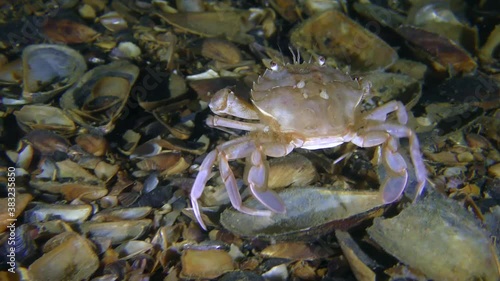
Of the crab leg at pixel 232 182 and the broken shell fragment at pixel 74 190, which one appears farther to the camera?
the broken shell fragment at pixel 74 190

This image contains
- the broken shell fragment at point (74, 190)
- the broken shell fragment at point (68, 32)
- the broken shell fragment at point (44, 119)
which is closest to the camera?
the broken shell fragment at point (74, 190)

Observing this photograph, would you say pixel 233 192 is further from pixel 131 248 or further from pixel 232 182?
pixel 131 248

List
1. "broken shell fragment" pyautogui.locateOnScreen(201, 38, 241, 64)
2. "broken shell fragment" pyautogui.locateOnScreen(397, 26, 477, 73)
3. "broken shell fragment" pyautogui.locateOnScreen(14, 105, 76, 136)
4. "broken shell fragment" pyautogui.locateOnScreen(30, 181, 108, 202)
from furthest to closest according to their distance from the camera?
"broken shell fragment" pyautogui.locateOnScreen(201, 38, 241, 64), "broken shell fragment" pyautogui.locateOnScreen(397, 26, 477, 73), "broken shell fragment" pyautogui.locateOnScreen(14, 105, 76, 136), "broken shell fragment" pyautogui.locateOnScreen(30, 181, 108, 202)

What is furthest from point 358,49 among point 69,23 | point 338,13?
point 69,23

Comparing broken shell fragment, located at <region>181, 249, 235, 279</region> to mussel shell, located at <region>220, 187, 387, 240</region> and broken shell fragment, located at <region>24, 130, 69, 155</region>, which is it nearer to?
mussel shell, located at <region>220, 187, 387, 240</region>

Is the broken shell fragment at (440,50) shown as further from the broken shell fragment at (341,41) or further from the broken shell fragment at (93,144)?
the broken shell fragment at (93,144)

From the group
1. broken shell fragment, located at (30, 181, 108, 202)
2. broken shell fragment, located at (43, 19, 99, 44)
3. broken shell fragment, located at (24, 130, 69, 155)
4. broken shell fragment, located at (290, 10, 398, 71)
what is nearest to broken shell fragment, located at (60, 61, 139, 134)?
broken shell fragment, located at (24, 130, 69, 155)

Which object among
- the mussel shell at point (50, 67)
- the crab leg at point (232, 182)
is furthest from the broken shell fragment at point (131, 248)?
the mussel shell at point (50, 67)
